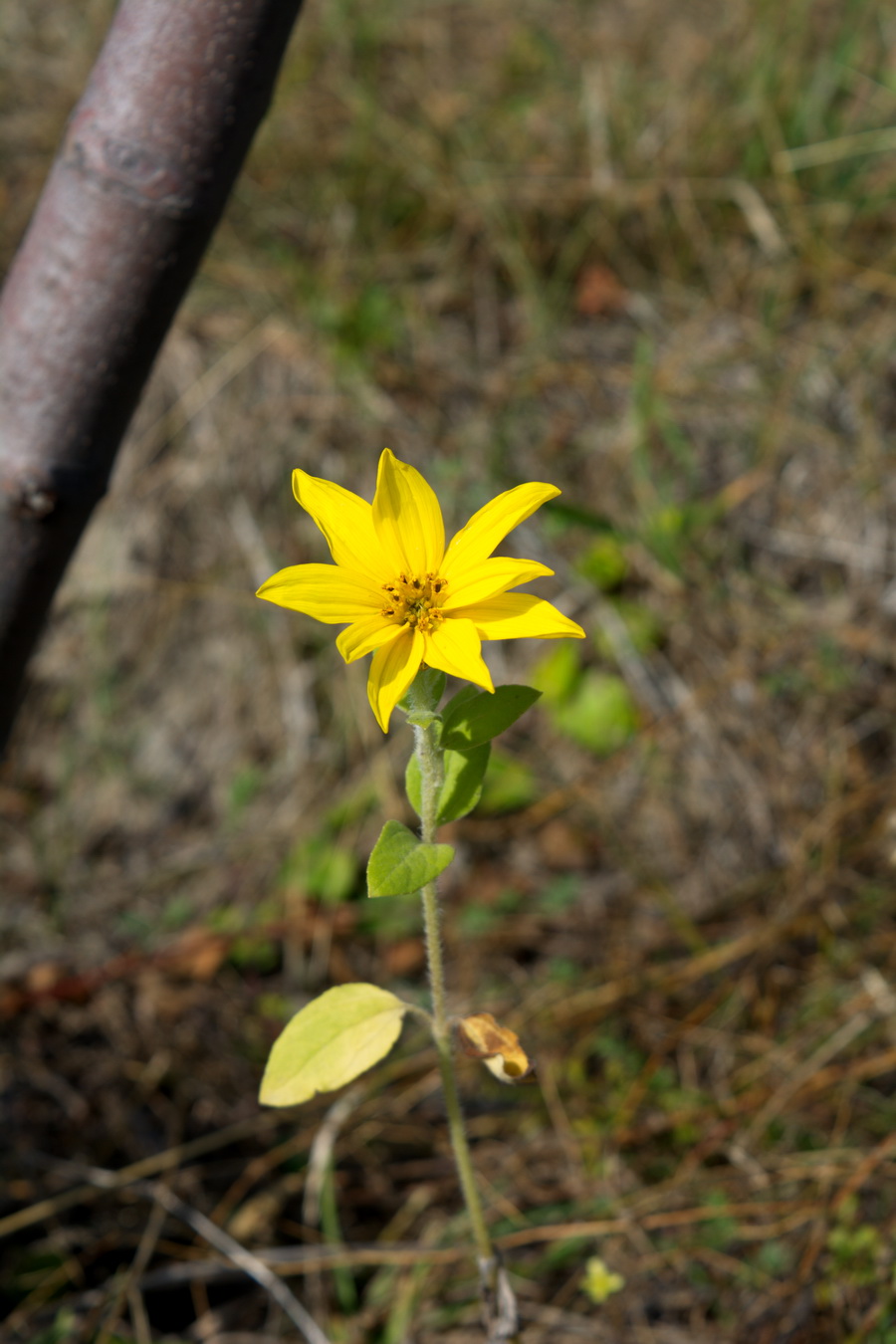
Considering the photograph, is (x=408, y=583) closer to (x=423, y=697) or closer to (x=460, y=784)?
(x=423, y=697)

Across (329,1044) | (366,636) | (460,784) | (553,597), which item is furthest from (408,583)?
(553,597)

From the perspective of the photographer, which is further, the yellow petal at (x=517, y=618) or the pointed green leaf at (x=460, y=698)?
the pointed green leaf at (x=460, y=698)

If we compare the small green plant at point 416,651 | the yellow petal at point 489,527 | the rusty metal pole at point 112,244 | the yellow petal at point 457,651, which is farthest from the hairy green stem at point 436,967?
the rusty metal pole at point 112,244

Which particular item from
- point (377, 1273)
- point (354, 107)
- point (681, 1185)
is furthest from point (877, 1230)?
point (354, 107)

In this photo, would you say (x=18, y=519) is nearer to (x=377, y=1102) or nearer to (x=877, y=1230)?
(x=377, y=1102)

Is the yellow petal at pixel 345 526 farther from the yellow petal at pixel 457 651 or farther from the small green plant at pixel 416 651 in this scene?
the yellow petal at pixel 457 651
